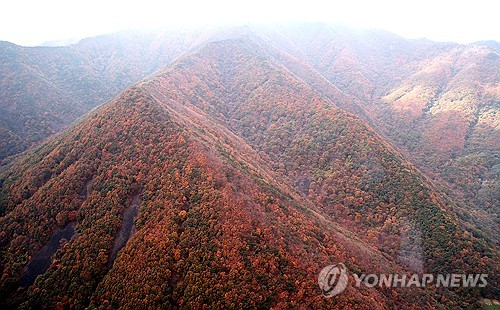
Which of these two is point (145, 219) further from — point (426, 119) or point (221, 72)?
point (426, 119)

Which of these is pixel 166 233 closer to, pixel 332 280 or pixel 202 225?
pixel 202 225

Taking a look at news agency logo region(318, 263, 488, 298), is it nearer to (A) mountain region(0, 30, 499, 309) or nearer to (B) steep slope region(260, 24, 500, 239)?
(A) mountain region(0, 30, 499, 309)

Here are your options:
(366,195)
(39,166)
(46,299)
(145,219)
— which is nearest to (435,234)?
(366,195)

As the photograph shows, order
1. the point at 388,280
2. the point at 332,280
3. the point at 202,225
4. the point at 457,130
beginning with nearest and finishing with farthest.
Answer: the point at 332,280
the point at 202,225
the point at 388,280
the point at 457,130

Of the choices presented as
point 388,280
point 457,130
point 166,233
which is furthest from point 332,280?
point 457,130

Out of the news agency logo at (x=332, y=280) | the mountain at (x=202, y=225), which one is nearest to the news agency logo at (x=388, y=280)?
the news agency logo at (x=332, y=280)

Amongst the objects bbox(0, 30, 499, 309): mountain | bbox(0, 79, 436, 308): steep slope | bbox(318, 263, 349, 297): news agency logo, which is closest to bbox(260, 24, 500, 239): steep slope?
bbox(0, 30, 499, 309): mountain

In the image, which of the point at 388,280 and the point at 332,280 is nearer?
the point at 332,280
